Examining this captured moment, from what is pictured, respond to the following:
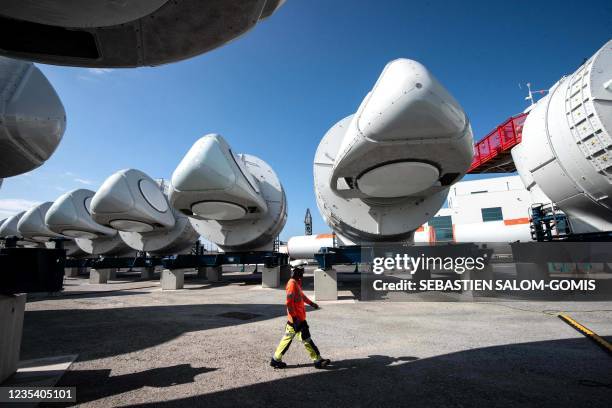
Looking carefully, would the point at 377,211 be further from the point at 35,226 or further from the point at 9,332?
the point at 35,226

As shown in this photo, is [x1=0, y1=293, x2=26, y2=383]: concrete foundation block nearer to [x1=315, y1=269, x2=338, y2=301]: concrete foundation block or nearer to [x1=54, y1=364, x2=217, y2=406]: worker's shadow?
[x1=54, y1=364, x2=217, y2=406]: worker's shadow

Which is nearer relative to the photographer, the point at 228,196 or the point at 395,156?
the point at 395,156

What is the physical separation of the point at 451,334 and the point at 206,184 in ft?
27.3

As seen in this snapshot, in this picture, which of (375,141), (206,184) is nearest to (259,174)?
(206,184)

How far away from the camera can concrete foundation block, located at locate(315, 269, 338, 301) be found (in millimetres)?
10258

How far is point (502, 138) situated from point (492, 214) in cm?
2147

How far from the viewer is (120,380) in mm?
4008

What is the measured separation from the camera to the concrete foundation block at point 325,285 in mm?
10258

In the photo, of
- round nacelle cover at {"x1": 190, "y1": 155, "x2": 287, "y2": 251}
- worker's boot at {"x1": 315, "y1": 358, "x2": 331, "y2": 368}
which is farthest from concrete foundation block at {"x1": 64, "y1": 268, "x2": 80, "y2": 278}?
worker's boot at {"x1": 315, "y1": 358, "x2": 331, "y2": 368}

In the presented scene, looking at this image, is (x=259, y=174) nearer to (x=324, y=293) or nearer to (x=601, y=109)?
(x=324, y=293)

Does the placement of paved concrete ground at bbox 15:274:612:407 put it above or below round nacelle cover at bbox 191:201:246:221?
below

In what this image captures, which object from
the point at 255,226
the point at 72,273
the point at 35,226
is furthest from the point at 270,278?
the point at 35,226

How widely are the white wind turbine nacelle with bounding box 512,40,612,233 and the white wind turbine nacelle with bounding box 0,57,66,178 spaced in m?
13.0

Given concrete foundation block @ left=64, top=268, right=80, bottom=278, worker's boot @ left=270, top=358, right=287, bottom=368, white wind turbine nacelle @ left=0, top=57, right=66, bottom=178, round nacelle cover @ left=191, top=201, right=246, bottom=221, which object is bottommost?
worker's boot @ left=270, top=358, right=287, bottom=368
